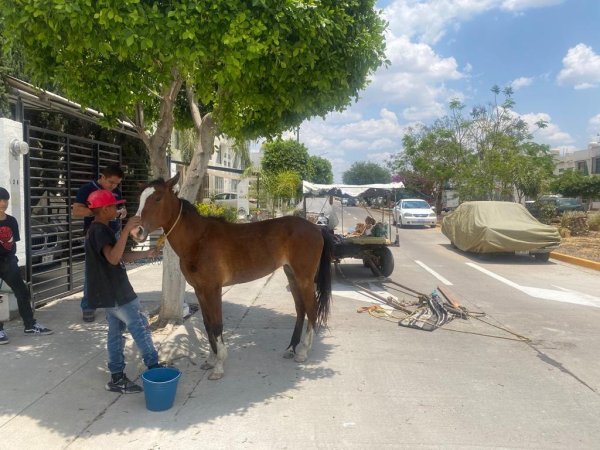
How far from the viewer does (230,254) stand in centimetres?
470

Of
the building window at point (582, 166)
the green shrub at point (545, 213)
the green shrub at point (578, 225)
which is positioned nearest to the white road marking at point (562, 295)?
the green shrub at point (578, 225)

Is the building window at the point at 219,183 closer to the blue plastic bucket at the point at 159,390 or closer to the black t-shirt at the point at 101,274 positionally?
the black t-shirt at the point at 101,274

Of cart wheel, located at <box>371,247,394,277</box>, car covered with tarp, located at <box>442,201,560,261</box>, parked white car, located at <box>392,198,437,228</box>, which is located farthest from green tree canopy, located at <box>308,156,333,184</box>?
cart wheel, located at <box>371,247,394,277</box>

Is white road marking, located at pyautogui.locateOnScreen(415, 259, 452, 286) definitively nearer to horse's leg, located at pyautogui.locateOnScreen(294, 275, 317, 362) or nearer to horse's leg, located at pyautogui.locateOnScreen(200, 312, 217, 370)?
horse's leg, located at pyautogui.locateOnScreen(294, 275, 317, 362)

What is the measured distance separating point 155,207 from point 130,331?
1116 millimetres

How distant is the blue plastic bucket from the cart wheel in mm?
6605

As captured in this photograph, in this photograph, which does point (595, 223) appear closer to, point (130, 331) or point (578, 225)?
point (578, 225)

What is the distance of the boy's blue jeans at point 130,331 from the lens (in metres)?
4.03

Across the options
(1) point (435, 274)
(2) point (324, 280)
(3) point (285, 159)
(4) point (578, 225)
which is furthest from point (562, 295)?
(3) point (285, 159)

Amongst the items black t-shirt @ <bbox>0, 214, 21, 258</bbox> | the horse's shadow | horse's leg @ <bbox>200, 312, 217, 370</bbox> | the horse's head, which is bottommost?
the horse's shadow

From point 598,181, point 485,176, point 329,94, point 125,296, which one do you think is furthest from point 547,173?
point 125,296

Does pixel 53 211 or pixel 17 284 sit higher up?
pixel 53 211

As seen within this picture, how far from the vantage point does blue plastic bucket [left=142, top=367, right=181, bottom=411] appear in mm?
3637

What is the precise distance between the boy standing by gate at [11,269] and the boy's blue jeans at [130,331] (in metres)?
1.89
